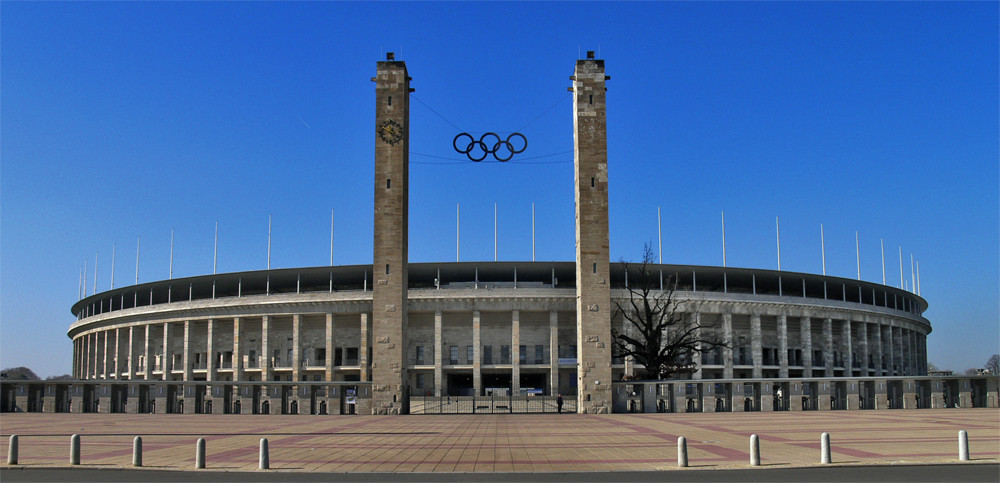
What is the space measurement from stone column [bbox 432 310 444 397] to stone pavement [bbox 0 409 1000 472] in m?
41.7

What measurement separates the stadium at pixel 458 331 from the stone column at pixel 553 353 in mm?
185

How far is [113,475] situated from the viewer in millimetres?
18234

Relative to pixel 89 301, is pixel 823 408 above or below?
below

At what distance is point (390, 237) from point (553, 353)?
107ft

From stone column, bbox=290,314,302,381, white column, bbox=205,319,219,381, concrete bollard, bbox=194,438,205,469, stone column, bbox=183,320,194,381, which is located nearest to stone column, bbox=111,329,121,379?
stone column, bbox=183,320,194,381

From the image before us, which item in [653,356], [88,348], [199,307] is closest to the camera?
[653,356]

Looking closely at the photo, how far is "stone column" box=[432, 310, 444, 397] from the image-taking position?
78312 millimetres

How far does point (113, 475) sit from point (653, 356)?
4747 centimetres

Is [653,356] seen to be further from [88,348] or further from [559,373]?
[88,348]

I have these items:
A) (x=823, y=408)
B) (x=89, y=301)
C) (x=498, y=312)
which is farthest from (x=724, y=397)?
(x=89, y=301)

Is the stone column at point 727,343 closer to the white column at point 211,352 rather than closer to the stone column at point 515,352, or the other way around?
the stone column at point 515,352

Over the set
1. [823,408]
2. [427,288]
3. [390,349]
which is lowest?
[823,408]

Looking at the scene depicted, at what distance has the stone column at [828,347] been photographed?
87.9 metres

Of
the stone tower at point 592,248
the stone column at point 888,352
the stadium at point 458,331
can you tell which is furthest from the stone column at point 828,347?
the stone tower at point 592,248
